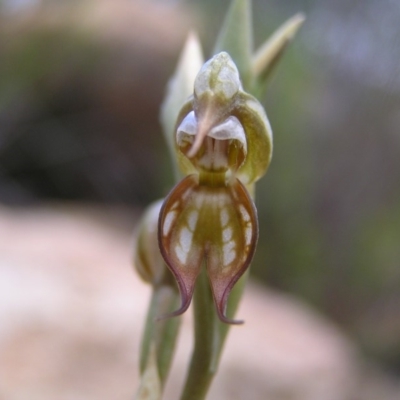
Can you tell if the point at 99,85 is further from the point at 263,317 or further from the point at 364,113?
the point at 263,317

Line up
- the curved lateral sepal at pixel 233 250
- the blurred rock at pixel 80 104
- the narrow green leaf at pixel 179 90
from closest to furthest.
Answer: the curved lateral sepal at pixel 233 250
the narrow green leaf at pixel 179 90
the blurred rock at pixel 80 104

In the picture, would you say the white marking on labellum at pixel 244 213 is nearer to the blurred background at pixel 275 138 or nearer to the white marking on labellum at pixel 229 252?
the white marking on labellum at pixel 229 252

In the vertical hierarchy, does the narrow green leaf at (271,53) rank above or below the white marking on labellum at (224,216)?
above

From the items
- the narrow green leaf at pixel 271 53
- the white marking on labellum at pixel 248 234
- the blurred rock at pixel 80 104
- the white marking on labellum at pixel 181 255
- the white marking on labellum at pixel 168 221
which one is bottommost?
the blurred rock at pixel 80 104

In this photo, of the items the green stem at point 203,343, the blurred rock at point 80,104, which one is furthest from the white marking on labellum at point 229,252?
the blurred rock at point 80,104

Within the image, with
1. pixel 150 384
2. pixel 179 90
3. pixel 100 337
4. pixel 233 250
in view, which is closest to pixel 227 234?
pixel 233 250

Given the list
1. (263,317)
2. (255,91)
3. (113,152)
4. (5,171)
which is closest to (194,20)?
(113,152)

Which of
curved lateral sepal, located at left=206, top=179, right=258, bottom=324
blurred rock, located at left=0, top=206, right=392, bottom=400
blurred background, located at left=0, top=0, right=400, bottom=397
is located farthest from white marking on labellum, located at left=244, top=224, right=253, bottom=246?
blurred background, located at left=0, top=0, right=400, bottom=397

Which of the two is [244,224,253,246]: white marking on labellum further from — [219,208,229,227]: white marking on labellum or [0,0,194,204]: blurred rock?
[0,0,194,204]: blurred rock
